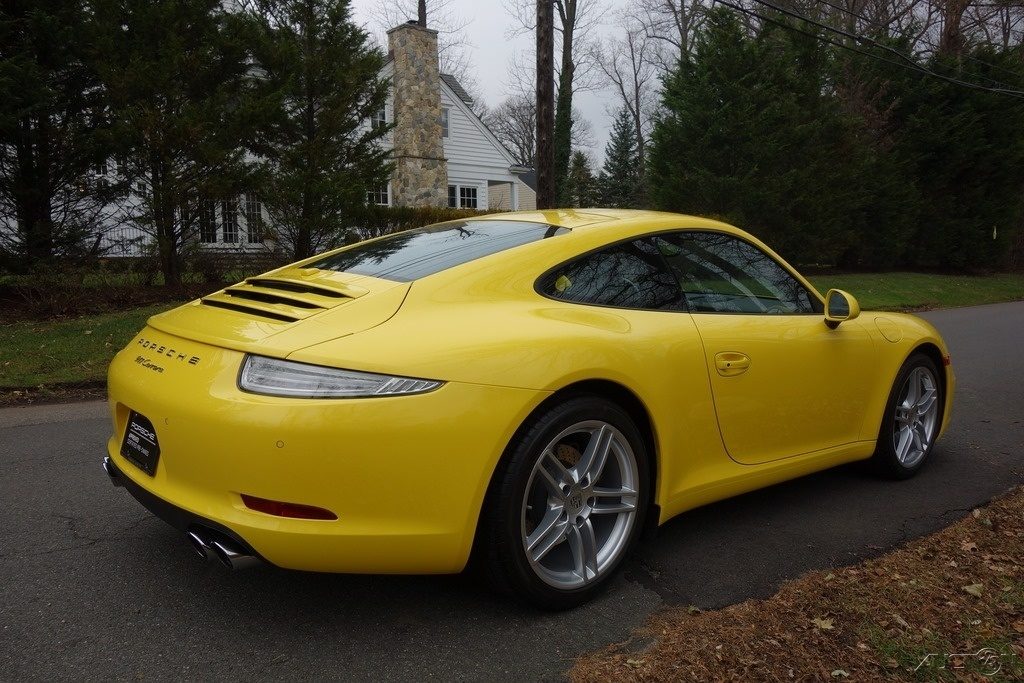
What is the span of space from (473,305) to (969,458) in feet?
12.7

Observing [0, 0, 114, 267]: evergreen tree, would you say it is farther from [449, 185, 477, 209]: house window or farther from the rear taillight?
[449, 185, 477, 209]: house window

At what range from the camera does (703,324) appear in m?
3.41

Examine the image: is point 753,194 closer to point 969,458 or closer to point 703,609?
point 969,458

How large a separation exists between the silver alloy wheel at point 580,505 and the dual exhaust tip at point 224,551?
2.93ft

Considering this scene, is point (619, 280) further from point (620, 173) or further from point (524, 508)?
point (620, 173)

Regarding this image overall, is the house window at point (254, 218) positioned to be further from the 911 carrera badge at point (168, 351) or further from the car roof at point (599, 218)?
the 911 carrera badge at point (168, 351)

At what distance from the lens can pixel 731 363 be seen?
342cm

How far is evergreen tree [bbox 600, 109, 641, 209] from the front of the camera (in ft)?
129

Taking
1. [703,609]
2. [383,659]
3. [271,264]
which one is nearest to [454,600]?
[383,659]

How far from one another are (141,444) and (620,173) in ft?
133

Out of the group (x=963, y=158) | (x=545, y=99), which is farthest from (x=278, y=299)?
(x=963, y=158)

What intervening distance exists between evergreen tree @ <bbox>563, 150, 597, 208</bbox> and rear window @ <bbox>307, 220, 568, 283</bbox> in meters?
34.3

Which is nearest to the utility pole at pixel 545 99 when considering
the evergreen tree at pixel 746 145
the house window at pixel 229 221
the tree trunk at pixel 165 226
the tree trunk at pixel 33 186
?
the house window at pixel 229 221

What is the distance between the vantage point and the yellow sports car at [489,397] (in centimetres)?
246
